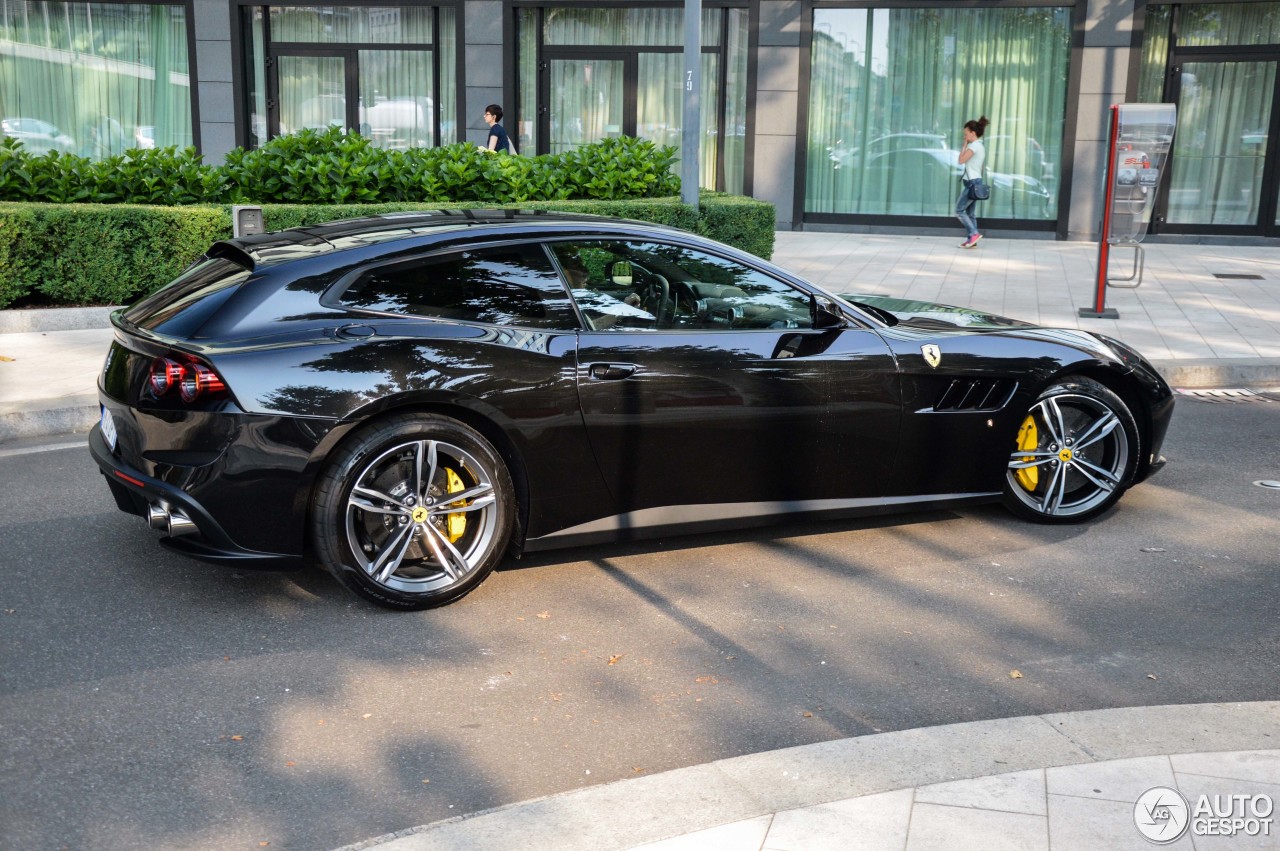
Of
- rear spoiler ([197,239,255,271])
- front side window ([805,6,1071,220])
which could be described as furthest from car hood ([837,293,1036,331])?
front side window ([805,6,1071,220])

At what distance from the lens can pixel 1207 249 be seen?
1816 centimetres

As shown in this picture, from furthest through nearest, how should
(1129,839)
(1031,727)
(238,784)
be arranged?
(1031,727)
(238,784)
(1129,839)

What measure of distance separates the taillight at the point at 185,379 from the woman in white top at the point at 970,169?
47.9 ft

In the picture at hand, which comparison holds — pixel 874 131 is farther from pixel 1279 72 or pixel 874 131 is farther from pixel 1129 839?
pixel 1129 839

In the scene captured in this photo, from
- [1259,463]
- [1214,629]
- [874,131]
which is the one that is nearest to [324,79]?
[874,131]

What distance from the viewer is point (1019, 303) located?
1276 centimetres

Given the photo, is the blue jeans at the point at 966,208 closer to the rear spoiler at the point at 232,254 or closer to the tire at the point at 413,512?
the rear spoiler at the point at 232,254

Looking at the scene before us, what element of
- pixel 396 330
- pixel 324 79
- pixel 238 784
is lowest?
pixel 238 784

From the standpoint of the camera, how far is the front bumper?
4.76 meters

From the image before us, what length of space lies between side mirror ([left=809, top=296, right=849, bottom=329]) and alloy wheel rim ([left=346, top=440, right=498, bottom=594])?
63.9 inches

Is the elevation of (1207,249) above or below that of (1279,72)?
below

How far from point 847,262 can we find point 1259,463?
29.2 feet

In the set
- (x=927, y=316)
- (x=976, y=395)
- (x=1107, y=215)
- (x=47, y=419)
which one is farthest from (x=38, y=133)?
(x=976, y=395)

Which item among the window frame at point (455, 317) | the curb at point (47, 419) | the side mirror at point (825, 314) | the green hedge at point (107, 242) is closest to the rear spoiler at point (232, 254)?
the window frame at point (455, 317)
